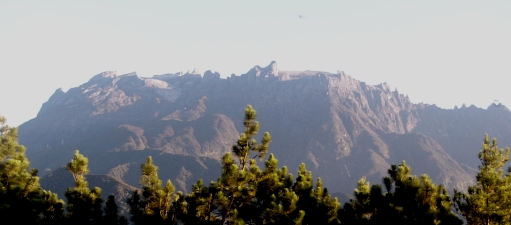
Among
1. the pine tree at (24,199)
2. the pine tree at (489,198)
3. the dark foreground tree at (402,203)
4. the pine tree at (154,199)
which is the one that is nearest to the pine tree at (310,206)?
the dark foreground tree at (402,203)

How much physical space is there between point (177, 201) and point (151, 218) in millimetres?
1738

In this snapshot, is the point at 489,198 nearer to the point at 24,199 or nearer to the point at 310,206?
the point at 310,206

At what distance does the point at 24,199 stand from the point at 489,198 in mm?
24511

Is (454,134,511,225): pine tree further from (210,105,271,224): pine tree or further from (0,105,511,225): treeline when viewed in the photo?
(210,105,271,224): pine tree

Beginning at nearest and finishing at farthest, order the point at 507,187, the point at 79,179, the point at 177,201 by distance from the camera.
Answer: the point at 507,187 → the point at 79,179 → the point at 177,201

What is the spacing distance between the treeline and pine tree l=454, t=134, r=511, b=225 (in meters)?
0.04

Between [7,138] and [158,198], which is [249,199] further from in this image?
[7,138]

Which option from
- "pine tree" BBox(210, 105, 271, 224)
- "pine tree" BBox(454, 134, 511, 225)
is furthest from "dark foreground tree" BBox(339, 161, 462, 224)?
"pine tree" BBox(210, 105, 271, 224)

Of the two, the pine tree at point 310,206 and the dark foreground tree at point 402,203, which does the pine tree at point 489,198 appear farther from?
the pine tree at point 310,206

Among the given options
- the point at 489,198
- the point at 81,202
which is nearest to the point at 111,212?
the point at 81,202

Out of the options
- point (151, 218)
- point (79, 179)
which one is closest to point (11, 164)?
point (79, 179)

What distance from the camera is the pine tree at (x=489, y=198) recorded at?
57.2ft

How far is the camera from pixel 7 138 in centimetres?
2619

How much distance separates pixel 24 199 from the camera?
21125 millimetres
